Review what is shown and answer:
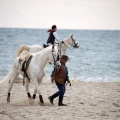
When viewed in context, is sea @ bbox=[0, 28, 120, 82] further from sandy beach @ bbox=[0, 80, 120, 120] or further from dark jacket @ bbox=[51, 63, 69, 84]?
dark jacket @ bbox=[51, 63, 69, 84]

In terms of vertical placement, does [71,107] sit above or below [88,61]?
above

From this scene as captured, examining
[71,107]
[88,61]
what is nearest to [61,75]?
[71,107]

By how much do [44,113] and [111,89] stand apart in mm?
6222

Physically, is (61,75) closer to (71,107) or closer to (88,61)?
A: (71,107)

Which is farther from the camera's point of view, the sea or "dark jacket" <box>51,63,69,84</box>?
the sea

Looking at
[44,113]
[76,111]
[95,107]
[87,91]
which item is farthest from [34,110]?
[87,91]

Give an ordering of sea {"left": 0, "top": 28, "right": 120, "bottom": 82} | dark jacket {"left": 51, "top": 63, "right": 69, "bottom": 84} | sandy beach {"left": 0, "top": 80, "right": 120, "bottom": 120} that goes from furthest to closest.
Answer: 1. sea {"left": 0, "top": 28, "right": 120, "bottom": 82}
2. dark jacket {"left": 51, "top": 63, "right": 69, "bottom": 84}
3. sandy beach {"left": 0, "top": 80, "right": 120, "bottom": 120}

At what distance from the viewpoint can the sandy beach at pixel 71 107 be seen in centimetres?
959

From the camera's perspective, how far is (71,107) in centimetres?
1098

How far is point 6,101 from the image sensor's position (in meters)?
12.4

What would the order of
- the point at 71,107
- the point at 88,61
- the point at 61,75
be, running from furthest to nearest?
the point at 88,61 < the point at 71,107 < the point at 61,75

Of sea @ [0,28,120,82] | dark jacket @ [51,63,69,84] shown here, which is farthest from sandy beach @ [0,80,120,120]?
sea @ [0,28,120,82]

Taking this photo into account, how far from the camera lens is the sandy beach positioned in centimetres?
959

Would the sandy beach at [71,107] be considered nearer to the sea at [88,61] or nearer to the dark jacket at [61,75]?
the dark jacket at [61,75]
